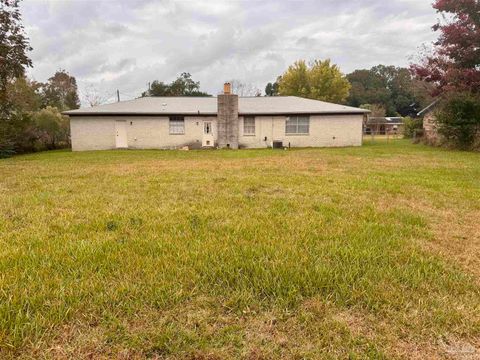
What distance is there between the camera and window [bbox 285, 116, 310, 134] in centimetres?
2211

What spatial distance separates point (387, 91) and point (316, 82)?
35.5 metres

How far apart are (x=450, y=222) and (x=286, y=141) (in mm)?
17798

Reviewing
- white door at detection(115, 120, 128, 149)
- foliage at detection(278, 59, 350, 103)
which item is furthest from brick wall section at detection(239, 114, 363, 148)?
foliage at detection(278, 59, 350, 103)

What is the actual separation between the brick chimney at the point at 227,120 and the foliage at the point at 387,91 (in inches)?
2104

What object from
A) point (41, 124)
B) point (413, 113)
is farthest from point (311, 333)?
point (413, 113)

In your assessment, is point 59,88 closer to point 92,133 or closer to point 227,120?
point 92,133

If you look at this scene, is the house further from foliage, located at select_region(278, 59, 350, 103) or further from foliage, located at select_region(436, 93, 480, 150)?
foliage, located at select_region(278, 59, 350, 103)

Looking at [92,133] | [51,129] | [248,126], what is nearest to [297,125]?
[248,126]

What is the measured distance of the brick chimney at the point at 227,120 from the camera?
21438 millimetres

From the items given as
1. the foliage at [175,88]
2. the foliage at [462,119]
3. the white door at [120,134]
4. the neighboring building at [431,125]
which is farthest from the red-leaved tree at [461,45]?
the foliage at [175,88]

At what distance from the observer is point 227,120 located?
2164cm

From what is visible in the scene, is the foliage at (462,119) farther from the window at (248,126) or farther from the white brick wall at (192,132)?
the window at (248,126)

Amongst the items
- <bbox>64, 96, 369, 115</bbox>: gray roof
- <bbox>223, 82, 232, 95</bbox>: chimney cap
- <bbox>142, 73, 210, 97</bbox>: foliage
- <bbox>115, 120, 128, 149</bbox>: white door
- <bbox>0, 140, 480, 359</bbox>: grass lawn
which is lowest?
<bbox>0, 140, 480, 359</bbox>: grass lawn

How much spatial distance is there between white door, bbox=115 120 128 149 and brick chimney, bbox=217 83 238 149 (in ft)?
20.5
